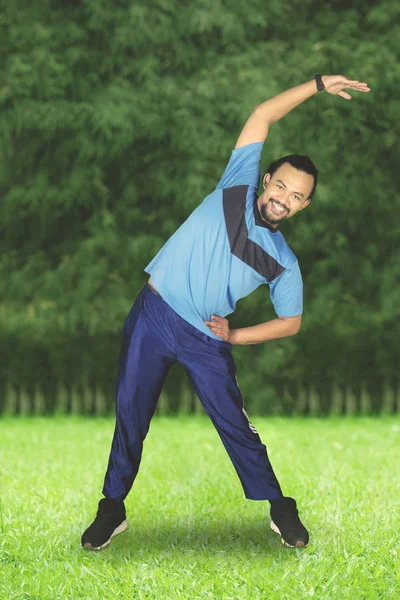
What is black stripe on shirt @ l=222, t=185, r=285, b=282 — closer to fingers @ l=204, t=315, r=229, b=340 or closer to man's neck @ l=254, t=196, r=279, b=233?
man's neck @ l=254, t=196, r=279, b=233

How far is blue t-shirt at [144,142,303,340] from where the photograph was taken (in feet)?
11.1

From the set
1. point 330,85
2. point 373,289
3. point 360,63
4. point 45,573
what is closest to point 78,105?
point 360,63

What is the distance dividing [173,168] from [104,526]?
591 centimetres

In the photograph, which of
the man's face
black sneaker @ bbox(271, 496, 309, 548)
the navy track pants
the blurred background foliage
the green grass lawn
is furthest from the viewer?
the blurred background foliage

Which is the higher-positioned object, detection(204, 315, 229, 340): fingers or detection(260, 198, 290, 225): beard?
detection(260, 198, 290, 225): beard

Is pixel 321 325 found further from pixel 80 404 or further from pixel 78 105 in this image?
pixel 78 105

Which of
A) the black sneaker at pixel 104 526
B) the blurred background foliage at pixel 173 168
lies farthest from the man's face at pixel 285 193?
the blurred background foliage at pixel 173 168

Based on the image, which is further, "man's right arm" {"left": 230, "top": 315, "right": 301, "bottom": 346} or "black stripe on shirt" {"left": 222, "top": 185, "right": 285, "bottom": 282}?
"man's right arm" {"left": 230, "top": 315, "right": 301, "bottom": 346}

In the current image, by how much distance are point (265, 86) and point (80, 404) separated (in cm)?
393

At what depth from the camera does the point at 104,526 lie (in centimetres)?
358

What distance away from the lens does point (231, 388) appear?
3.50 meters

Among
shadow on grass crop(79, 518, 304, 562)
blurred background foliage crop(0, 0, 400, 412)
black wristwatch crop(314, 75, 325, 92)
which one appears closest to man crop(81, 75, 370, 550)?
black wristwatch crop(314, 75, 325, 92)

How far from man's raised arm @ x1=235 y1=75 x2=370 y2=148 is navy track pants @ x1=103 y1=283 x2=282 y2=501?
75 centimetres

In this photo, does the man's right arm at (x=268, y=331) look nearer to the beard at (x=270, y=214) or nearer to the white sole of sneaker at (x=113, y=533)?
the beard at (x=270, y=214)
